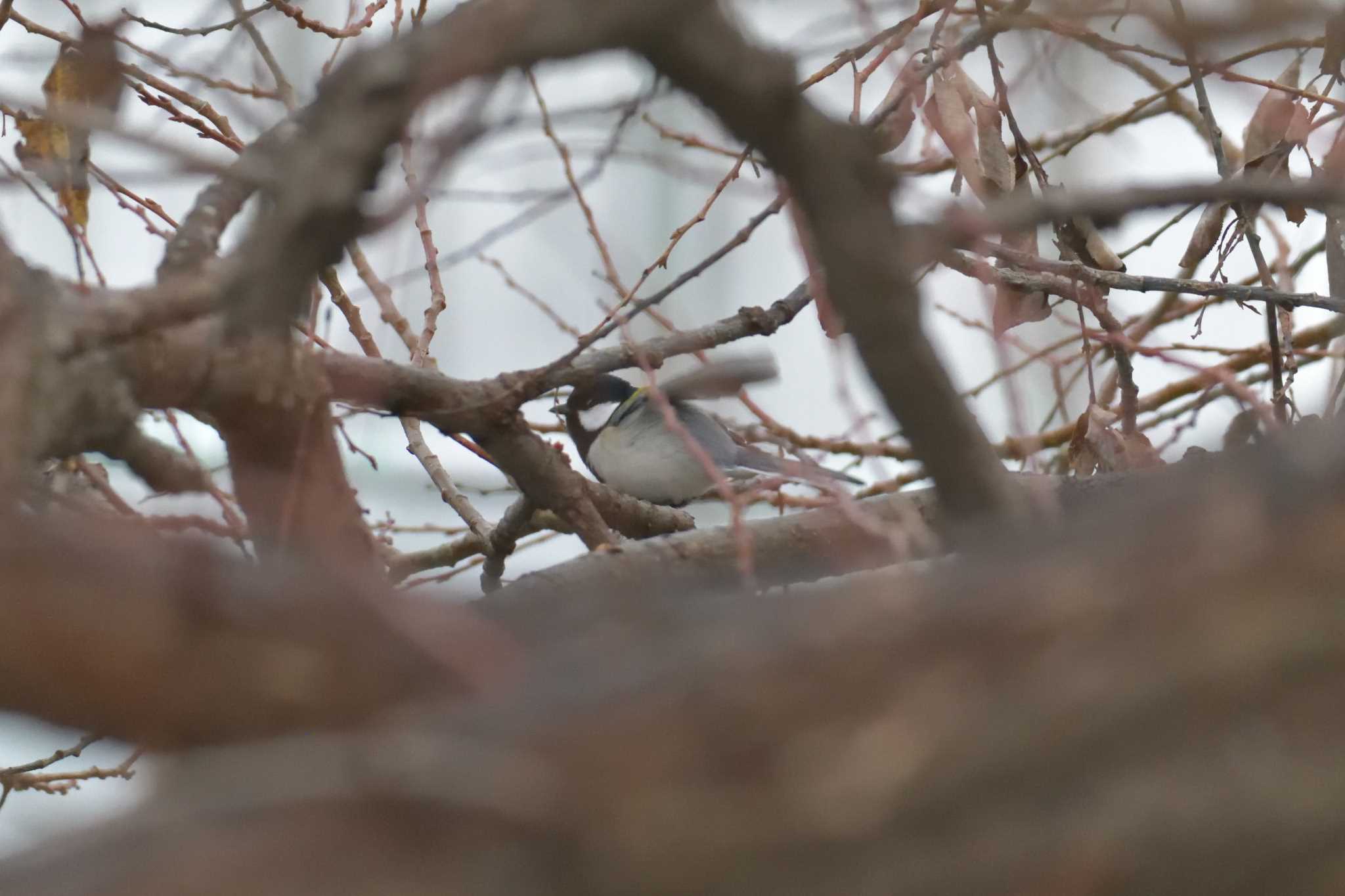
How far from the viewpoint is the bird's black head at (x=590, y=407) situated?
3119 millimetres

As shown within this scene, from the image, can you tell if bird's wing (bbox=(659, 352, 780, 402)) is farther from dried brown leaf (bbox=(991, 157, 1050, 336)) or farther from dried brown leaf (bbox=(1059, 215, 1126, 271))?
dried brown leaf (bbox=(1059, 215, 1126, 271))

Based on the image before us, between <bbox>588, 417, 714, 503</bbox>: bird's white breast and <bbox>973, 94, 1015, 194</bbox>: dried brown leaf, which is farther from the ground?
<bbox>588, 417, 714, 503</bbox>: bird's white breast

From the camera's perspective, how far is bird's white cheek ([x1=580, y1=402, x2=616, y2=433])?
326 cm

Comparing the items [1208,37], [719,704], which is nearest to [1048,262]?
[1208,37]

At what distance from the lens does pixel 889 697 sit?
0.66 m

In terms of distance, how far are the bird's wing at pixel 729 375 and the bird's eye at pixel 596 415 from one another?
129 cm

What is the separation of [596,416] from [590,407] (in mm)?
57

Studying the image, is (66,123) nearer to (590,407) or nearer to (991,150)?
(991,150)

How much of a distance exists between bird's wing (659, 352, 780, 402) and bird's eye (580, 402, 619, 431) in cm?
129

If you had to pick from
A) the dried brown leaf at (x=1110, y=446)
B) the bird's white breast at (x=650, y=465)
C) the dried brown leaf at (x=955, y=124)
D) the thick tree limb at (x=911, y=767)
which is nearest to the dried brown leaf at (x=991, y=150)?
the dried brown leaf at (x=955, y=124)

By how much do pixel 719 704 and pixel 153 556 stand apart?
1.21 feet

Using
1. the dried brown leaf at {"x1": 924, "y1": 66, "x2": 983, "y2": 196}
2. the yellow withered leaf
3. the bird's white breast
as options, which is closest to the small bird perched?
the bird's white breast

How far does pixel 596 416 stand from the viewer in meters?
3.32

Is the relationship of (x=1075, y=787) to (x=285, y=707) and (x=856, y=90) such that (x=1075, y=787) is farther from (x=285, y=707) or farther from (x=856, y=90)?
(x=856, y=90)
